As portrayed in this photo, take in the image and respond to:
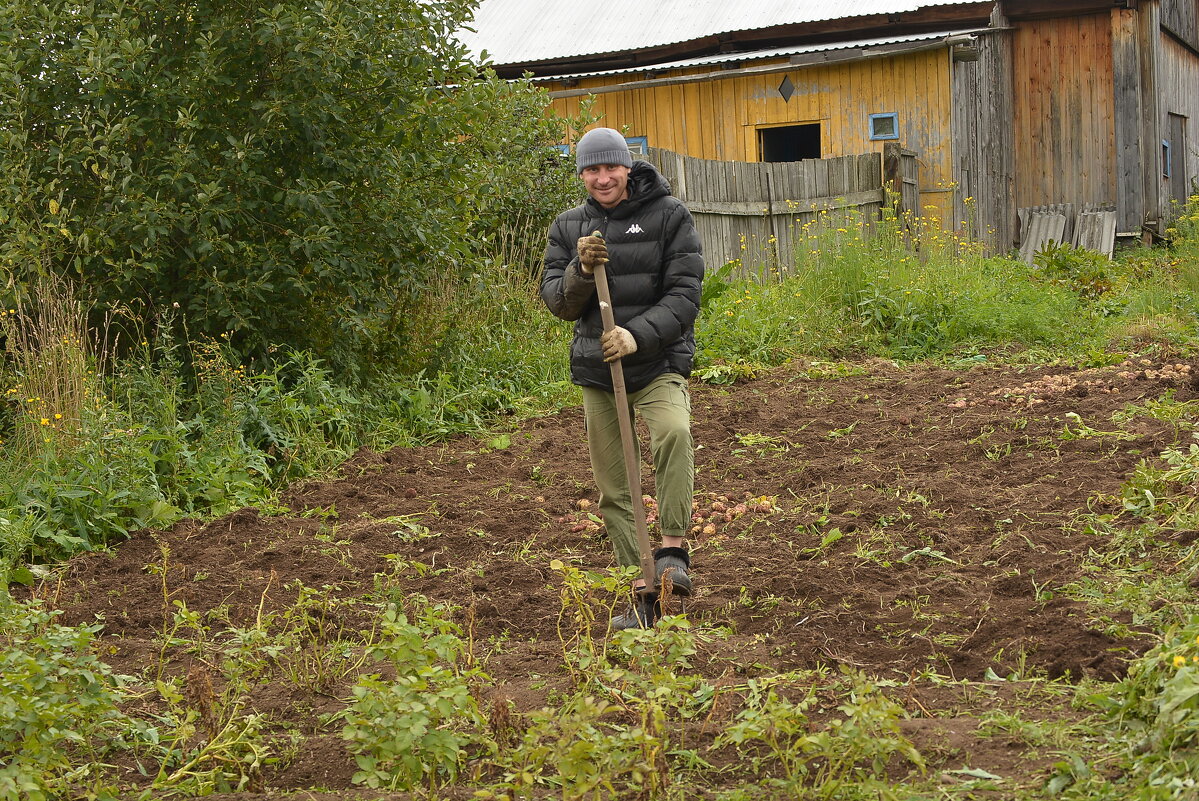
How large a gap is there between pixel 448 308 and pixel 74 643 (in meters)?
6.11

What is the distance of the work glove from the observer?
4238 mm

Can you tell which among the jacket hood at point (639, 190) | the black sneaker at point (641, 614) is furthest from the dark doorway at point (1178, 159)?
the black sneaker at point (641, 614)

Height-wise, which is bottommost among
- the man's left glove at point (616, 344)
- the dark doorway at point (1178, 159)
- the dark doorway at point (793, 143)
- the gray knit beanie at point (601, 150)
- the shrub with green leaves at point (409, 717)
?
the shrub with green leaves at point (409, 717)

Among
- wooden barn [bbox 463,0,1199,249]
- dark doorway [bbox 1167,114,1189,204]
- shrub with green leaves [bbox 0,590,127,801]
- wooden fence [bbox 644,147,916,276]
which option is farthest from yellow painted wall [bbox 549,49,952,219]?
shrub with green leaves [bbox 0,590,127,801]

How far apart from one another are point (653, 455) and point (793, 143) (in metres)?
16.2

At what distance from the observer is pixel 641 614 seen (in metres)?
4.26

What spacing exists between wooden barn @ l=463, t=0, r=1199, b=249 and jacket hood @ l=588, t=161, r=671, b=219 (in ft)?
32.9

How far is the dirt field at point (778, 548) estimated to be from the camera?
3.72 meters

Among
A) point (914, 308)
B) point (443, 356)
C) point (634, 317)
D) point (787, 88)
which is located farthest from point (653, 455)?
point (787, 88)

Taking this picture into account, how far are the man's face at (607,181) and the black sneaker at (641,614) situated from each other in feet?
4.98

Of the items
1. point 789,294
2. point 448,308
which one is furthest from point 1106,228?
point 448,308

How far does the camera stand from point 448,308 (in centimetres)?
895

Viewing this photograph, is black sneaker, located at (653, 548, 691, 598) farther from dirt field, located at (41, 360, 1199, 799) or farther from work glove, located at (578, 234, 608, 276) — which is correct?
work glove, located at (578, 234, 608, 276)

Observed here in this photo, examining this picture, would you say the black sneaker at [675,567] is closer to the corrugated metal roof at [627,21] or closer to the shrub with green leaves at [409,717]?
the shrub with green leaves at [409,717]
